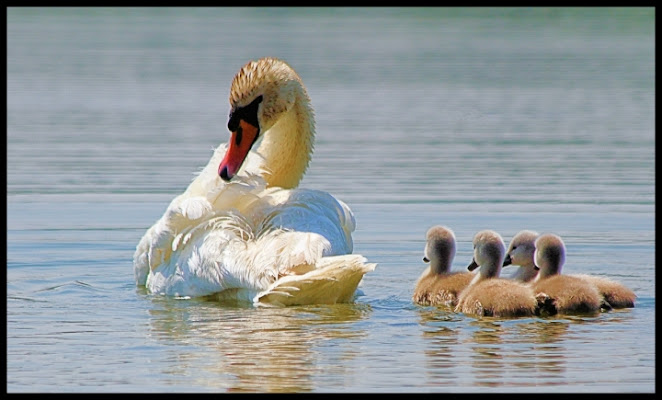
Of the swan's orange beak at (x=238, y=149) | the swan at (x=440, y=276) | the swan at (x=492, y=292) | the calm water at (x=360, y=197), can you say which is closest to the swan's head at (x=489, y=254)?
the swan at (x=492, y=292)

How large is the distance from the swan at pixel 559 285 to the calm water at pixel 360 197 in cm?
18

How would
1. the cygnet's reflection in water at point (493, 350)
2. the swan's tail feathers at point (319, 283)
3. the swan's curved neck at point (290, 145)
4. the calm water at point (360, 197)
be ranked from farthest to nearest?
1. the swan's curved neck at point (290, 145)
2. the swan's tail feathers at point (319, 283)
3. the calm water at point (360, 197)
4. the cygnet's reflection in water at point (493, 350)

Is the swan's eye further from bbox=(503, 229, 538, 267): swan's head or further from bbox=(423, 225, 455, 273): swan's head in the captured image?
bbox=(503, 229, 538, 267): swan's head

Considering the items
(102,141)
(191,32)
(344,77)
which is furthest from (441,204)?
(191,32)

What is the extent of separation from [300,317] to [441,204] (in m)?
4.97

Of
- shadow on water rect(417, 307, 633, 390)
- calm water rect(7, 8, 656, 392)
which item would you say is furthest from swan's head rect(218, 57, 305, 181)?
shadow on water rect(417, 307, 633, 390)

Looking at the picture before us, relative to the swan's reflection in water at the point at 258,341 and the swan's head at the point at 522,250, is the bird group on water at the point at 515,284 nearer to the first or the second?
the swan's head at the point at 522,250

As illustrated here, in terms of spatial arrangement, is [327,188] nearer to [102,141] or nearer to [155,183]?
[155,183]

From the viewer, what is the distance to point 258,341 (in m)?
8.83

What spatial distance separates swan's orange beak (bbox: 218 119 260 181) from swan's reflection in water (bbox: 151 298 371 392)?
3.40 ft

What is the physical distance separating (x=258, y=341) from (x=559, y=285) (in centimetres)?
218

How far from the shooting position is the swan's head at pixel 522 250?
34.8ft

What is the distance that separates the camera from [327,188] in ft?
50.6

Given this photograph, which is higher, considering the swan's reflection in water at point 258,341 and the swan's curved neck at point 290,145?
the swan's curved neck at point 290,145
